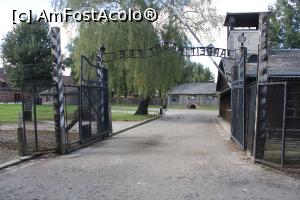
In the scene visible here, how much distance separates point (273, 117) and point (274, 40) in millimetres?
42590

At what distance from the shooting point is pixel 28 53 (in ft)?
182

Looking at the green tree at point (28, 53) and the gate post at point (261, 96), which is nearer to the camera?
the gate post at point (261, 96)

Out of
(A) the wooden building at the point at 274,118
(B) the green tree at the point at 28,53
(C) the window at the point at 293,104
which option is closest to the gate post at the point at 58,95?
(A) the wooden building at the point at 274,118

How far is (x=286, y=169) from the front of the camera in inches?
385

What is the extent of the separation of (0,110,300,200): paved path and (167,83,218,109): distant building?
6877 cm

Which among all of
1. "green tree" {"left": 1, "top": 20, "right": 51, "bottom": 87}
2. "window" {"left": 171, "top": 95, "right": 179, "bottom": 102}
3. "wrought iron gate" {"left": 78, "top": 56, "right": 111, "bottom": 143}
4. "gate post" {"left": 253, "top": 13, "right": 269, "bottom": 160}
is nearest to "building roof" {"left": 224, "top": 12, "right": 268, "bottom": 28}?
"wrought iron gate" {"left": 78, "top": 56, "right": 111, "bottom": 143}

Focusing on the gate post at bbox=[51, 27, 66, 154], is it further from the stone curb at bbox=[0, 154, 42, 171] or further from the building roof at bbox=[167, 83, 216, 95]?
the building roof at bbox=[167, 83, 216, 95]

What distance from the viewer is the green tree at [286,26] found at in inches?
2077

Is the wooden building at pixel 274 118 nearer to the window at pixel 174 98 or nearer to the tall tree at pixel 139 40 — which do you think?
the tall tree at pixel 139 40

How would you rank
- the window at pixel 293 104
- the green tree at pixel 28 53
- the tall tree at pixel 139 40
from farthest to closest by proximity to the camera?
the green tree at pixel 28 53 < the tall tree at pixel 139 40 < the window at pixel 293 104

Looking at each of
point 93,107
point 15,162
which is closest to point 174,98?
point 93,107

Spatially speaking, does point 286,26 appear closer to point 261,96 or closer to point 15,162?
point 261,96

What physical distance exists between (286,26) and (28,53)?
3138cm

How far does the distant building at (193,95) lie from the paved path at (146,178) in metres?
68.8
